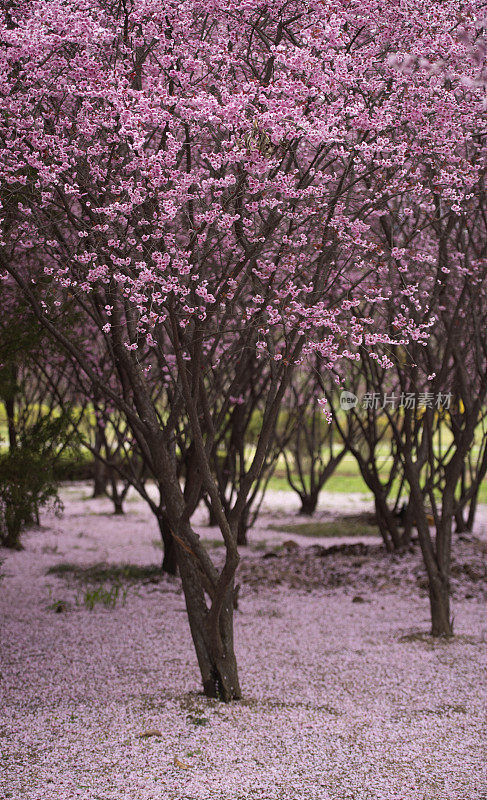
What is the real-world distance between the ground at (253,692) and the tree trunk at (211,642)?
0.10m

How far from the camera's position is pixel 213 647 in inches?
176

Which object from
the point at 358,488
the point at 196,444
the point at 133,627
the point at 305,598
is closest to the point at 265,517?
the point at 358,488

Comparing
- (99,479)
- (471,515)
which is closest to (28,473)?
(471,515)

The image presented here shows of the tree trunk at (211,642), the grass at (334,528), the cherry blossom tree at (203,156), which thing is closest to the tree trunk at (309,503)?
the grass at (334,528)

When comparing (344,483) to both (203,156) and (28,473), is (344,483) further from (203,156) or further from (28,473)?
(203,156)

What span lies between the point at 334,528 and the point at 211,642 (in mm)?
8119

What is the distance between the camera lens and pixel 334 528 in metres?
12.4

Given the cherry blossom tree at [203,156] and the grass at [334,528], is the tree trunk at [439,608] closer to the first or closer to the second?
the cherry blossom tree at [203,156]


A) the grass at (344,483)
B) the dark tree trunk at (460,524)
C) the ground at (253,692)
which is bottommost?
the ground at (253,692)

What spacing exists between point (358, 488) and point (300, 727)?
48.9 ft

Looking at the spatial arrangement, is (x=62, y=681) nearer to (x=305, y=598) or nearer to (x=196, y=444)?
(x=196, y=444)

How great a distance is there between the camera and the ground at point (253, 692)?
354 centimetres

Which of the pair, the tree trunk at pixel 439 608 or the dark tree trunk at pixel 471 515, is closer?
the tree trunk at pixel 439 608

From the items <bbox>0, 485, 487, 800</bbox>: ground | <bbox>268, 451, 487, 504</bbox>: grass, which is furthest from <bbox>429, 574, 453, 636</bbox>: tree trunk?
<bbox>268, 451, 487, 504</bbox>: grass
